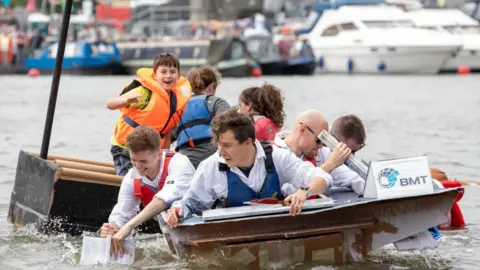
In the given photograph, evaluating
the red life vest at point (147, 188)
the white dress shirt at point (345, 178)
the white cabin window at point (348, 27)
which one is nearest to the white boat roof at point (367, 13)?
the white cabin window at point (348, 27)

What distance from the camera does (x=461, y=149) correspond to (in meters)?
18.8

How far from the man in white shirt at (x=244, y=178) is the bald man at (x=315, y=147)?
0.94 feet

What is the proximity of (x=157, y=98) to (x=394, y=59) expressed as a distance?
42149 millimetres

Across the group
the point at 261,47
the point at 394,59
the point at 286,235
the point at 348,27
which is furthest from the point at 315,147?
the point at 261,47

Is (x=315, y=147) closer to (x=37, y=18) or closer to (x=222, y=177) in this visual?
(x=222, y=177)

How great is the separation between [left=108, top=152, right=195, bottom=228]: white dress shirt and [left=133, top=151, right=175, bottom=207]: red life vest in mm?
22

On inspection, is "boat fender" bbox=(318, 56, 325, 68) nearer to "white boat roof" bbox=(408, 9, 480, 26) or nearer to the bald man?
"white boat roof" bbox=(408, 9, 480, 26)

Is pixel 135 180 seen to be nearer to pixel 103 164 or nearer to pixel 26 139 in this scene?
pixel 103 164

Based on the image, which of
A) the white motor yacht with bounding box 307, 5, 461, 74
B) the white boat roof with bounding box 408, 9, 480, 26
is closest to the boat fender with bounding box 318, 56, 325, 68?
the white motor yacht with bounding box 307, 5, 461, 74

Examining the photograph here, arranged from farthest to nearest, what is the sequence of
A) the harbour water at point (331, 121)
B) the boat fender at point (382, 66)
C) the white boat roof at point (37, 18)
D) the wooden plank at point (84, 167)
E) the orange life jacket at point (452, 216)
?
the white boat roof at point (37, 18) → the boat fender at point (382, 66) → the orange life jacket at point (452, 216) → the wooden plank at point (84, 167) → the harbour water at point (331, 121)

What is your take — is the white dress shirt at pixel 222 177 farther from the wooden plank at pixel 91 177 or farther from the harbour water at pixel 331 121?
the wooden plank at pixel 91 177

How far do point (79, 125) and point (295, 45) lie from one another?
112 feet

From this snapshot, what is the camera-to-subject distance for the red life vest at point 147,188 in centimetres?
841

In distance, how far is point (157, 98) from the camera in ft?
31.7
